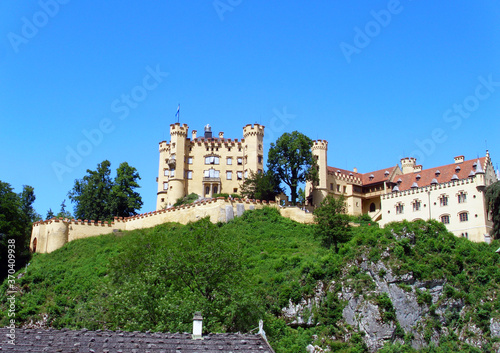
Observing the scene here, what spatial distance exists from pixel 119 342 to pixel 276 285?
2878 cm

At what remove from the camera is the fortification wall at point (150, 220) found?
68.0 meters

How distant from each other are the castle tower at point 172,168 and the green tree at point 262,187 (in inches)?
396

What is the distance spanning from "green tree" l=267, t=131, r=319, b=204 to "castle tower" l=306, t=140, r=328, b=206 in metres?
2.23

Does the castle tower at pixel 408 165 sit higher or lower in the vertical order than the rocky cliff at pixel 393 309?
higher

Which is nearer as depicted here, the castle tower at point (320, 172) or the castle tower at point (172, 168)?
the castle tower at point (320, 172)

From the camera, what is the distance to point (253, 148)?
85.2m

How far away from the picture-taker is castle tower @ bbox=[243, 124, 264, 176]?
8456 centimetres

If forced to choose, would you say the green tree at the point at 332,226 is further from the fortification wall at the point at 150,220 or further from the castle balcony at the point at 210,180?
the castle balcony at the point at 210,180

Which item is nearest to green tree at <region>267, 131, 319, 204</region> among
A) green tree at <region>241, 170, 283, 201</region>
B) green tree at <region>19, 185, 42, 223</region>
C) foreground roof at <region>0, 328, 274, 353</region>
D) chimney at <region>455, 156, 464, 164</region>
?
green tree at <region>241, 170, 283, 201</region>

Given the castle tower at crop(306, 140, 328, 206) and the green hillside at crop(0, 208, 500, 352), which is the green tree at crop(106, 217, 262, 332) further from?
the castle tower at crop(306, 140, 328, 206)

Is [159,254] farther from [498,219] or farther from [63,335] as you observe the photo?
[498,219]

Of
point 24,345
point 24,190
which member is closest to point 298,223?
point 24,190

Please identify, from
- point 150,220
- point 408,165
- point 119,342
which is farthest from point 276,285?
point 408,165

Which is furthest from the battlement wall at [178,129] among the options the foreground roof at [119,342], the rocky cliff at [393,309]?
the foreground roof at [119,342]
